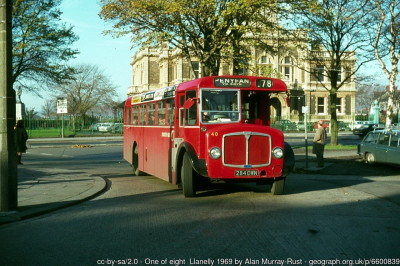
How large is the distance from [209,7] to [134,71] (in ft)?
207

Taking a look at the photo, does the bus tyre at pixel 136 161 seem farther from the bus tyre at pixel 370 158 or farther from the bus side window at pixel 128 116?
the bus tyre at pixel 370 158

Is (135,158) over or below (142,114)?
below

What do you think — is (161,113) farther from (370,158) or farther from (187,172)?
(370,158)

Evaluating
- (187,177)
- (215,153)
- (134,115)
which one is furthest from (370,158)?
(215,153)

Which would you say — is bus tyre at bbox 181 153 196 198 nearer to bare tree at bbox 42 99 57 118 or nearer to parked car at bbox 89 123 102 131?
parked car at bbox 89 123 102 131

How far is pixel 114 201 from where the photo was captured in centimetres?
974

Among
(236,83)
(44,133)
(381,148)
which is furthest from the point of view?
(44,133)

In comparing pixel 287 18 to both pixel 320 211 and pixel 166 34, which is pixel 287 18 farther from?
pixel 320 211

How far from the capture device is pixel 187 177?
996 centimetres

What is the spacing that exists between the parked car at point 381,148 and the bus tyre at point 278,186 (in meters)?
7.66

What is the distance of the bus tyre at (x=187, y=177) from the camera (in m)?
9.84

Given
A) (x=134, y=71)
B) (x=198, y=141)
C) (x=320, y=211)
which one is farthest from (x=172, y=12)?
(x=134, y=71)

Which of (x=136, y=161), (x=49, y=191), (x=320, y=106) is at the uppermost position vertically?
(x=320, y=106)

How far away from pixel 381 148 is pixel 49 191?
40.2 feet
